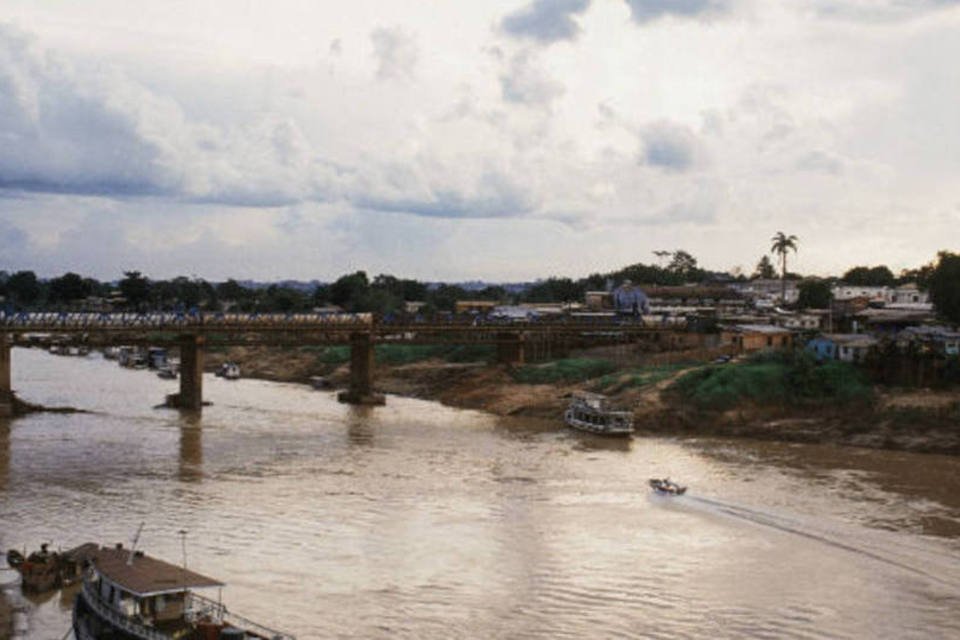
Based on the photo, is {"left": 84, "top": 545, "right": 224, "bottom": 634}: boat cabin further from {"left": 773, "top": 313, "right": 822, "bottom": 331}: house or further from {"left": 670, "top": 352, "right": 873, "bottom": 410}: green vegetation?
{"left": 773, "top": 313, "right": 822, "bottom": 331}: house

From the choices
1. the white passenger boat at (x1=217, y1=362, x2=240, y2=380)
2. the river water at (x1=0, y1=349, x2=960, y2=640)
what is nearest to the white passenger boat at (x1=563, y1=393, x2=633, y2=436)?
the river water at (x1=0, y1=349, x2=960, y2=640)

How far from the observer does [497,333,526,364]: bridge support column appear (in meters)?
120

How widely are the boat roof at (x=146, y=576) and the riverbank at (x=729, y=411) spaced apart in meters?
56.1

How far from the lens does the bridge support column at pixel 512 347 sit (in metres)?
120

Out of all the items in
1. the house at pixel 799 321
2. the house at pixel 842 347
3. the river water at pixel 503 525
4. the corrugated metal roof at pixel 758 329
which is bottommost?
the river water at pixel 503 525

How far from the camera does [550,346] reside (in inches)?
4887

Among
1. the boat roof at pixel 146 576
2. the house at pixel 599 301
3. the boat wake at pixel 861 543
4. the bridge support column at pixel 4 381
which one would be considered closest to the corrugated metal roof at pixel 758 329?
the boat wake at pixel 861 543

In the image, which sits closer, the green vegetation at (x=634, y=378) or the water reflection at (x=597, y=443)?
the water reflection at (x=597, y=443)

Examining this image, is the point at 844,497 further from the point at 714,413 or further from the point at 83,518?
the point at 83,518

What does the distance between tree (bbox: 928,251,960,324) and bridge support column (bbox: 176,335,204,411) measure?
63.3 metres

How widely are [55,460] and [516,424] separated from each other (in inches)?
1487


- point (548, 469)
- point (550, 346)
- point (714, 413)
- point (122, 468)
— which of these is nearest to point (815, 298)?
point (550, 346)

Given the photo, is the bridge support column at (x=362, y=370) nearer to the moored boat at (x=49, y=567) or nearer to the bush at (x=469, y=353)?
the bush at (x=469, y=353)

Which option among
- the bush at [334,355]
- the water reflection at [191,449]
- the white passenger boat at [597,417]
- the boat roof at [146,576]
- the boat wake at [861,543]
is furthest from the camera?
the bush at [334,355]
